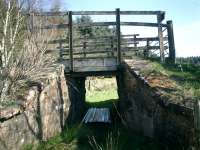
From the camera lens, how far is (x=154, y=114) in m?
10.4

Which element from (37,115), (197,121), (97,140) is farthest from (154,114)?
(37,115)

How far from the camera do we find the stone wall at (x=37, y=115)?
9.43m

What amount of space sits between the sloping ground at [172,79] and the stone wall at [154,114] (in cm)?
14

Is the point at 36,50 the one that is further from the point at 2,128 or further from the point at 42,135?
the point at 2,128

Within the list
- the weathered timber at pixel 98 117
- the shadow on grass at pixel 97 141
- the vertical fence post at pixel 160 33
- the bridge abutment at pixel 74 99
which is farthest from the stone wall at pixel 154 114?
the bridge abutment at pixel 74 99

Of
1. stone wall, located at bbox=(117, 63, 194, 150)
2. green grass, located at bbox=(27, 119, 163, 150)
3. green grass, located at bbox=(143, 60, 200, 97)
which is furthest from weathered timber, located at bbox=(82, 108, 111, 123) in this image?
green grass, located at bbox=(143, 60, 200, 97)

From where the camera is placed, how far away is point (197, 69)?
45.6 ft

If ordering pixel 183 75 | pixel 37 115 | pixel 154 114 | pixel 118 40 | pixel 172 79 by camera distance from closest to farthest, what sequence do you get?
pixel 154 114, pixel 37 115, pixel 172 79, pixel 183 75, pixel 118 40

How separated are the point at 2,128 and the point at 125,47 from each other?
762cm

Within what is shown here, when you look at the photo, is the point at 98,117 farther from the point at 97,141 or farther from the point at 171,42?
the point at 97,141

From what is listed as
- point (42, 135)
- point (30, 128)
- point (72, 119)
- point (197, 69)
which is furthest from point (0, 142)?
point (197, 69)

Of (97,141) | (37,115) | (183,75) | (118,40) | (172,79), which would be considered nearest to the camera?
(37,115)

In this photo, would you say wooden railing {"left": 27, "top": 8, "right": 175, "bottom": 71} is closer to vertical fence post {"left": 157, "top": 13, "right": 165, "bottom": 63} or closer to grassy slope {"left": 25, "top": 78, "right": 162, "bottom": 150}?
vertical fence post {"left": 157, "top": 13, "right": 165, "bottom": 63}

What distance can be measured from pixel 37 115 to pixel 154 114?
2945mm
